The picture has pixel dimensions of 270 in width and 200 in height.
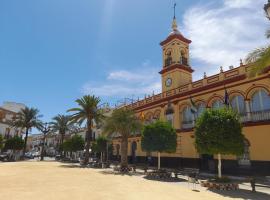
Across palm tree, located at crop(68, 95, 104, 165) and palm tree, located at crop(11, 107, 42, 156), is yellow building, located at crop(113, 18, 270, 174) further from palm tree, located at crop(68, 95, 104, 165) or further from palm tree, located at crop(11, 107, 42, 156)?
palm tree, located at crop(11, 107, 42, 156)

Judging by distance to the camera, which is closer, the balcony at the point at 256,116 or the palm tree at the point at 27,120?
the balcony at the point at 256,116

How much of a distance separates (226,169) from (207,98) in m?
8.07

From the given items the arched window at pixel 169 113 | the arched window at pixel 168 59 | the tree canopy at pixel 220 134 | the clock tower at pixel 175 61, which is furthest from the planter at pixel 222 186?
the arched window at pixel 168 59

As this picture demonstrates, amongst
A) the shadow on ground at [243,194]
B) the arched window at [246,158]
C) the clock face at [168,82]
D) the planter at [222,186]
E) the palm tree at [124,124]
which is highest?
the clock face at [168,82]

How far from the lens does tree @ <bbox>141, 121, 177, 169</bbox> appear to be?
25969 millimetres

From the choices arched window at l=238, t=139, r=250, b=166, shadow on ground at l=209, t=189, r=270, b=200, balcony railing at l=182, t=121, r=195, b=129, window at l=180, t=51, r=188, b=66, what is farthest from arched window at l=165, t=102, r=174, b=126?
shadow on ground at l=209, t=189, r=270, b=200

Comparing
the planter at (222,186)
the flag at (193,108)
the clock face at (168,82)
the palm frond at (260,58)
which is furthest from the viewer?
the clock face at (168,82)

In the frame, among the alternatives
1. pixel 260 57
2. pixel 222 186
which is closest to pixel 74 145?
pixel 222 186

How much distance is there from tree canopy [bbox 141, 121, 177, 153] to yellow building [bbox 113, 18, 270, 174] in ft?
16.8

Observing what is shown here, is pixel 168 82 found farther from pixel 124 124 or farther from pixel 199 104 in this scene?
pixel 124 124

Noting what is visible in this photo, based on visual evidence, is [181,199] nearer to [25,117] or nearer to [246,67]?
[246,67]

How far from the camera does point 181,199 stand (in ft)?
44.2

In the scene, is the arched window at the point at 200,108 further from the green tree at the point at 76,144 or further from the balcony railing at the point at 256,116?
the green tree at the point at 76,144

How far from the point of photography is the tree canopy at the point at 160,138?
25969 mm
